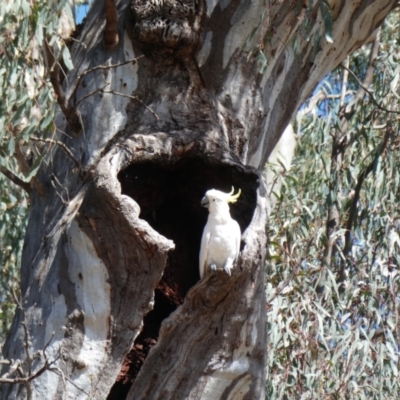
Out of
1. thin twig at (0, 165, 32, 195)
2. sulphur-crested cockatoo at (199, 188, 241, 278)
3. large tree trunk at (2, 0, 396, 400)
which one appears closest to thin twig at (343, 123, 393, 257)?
large tree trunk at (2, 0, 396, 400)

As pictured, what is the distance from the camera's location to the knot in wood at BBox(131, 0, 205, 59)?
2703 mm

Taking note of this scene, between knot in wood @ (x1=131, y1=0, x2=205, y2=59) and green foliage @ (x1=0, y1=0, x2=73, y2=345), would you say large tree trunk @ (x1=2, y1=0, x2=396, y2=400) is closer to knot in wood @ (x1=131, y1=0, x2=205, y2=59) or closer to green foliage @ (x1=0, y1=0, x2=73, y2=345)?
knot in wood @ (x1=131, y1=0, x2=205, y2=59)

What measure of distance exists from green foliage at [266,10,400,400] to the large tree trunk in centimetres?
99

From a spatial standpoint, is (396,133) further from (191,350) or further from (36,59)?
(191,350)

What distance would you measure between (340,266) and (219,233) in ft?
6.01

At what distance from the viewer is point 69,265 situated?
7.98 feet

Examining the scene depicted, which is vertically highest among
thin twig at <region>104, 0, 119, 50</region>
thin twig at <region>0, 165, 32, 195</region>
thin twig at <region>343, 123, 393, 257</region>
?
thin twig at <region>343, 123, 393, 257</region>

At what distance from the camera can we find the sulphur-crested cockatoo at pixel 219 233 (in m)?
2.57

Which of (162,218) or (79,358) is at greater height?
(162,218)

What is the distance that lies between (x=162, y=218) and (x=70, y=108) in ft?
1.73

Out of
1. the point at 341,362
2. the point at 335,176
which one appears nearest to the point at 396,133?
the point at 335,176

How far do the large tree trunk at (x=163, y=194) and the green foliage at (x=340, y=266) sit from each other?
0.99 m

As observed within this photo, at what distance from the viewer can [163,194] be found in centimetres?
288

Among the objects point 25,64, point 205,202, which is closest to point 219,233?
point 205,202
